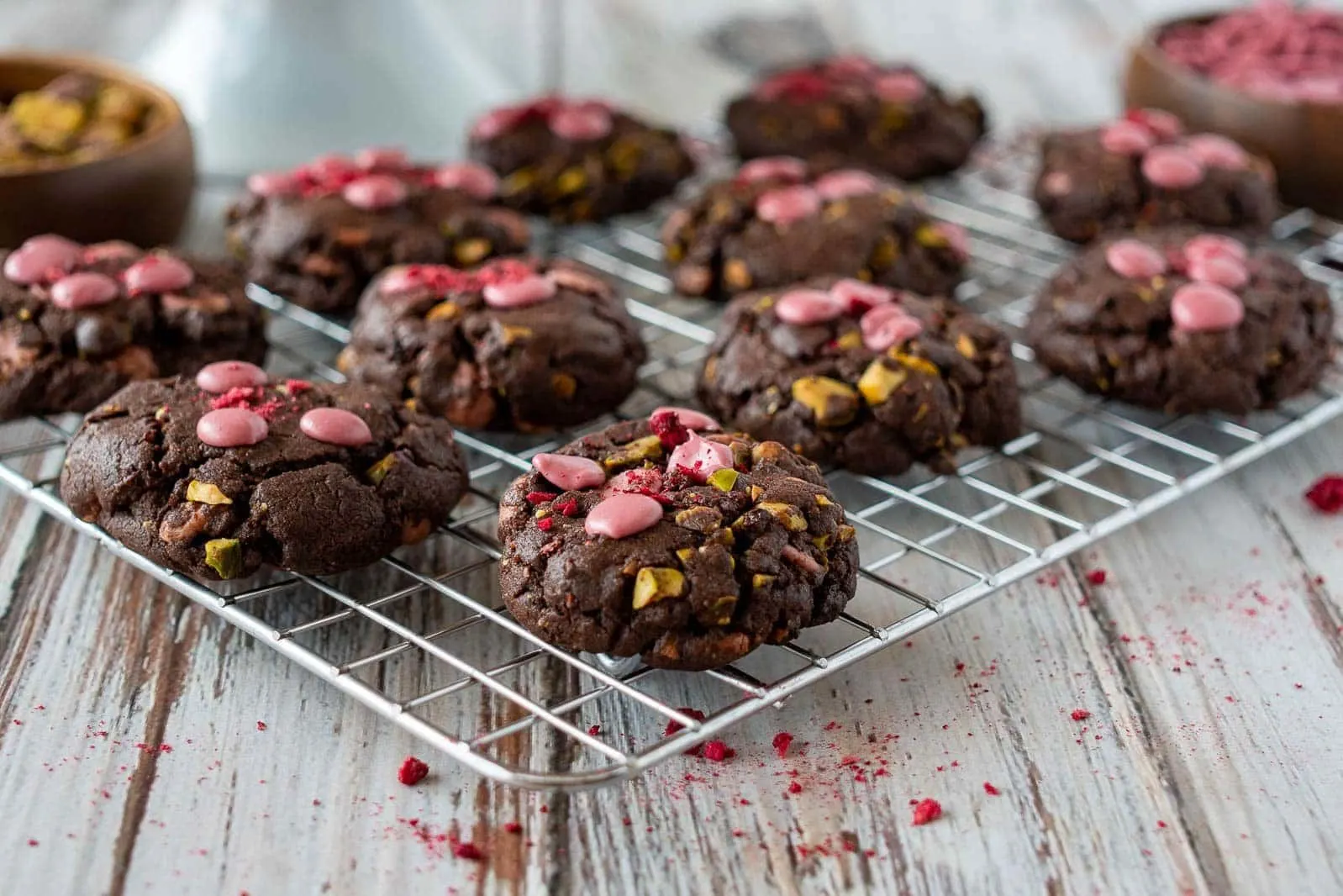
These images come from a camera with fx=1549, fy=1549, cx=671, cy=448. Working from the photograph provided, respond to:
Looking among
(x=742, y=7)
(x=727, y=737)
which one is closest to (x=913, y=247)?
(x=727, y=737)

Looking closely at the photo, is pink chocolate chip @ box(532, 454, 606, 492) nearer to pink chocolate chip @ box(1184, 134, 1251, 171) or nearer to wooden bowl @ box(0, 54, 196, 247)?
wooden bowl @ box(0, 54, 196, 247)

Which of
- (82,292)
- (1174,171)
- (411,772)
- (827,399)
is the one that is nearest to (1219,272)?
A: (1174,171)

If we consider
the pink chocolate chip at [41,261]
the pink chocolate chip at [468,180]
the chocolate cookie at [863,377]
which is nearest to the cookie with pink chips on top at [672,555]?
the chocolate cookie at [863,377]

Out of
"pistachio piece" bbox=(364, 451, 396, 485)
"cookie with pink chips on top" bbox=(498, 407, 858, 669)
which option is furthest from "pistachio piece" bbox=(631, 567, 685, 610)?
"pistachio piece" bbox=(364, 451, 396, 485)

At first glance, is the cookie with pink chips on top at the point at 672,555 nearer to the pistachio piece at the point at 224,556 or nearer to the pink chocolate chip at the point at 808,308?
the pistachio piece at the point at 224,556

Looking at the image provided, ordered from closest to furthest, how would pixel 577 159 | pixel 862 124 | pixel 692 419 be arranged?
pixel 692 419
pixel 577 159
pixel 862 124

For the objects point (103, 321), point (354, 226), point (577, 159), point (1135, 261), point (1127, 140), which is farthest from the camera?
point (577, 159)

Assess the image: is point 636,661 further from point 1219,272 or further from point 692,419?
point 1219,272
